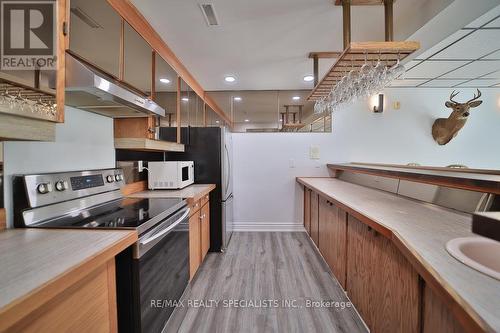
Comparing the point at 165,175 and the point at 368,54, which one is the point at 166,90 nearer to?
the point at 165,175

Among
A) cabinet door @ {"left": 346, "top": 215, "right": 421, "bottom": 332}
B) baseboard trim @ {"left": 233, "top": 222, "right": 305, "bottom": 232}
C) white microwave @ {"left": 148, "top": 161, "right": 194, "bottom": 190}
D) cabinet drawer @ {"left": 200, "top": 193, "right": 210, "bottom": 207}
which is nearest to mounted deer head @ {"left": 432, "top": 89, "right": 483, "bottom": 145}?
baseboard trim @ {"left": 233, "top": 222, "right": 305, "bottom": 232}

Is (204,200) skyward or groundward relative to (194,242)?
skyward

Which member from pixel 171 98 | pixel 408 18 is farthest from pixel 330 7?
pixel 171 98

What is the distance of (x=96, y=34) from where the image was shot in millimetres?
1375

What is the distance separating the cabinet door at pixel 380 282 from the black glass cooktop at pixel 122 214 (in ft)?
4.44

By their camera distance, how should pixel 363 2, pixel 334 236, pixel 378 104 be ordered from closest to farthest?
pixel 363 2
pixel 334 236
pixel 378 104

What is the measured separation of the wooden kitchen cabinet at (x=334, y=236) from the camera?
6.23ft

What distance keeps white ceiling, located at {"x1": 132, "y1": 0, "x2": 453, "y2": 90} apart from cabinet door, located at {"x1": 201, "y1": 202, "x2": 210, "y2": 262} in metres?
1.75

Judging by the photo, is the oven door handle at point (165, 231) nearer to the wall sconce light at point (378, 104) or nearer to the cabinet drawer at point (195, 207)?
the cabinet drawer at point (195, 207)

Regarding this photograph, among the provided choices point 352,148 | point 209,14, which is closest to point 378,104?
point 352,148

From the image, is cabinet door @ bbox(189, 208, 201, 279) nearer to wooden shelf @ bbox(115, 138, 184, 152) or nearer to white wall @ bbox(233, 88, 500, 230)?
wooden shelf @ bbox(115, 138, 184, 152)

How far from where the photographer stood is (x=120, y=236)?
1.03m

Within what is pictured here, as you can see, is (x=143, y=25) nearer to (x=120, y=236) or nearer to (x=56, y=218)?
(x=56, y=218)

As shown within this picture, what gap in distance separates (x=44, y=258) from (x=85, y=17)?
1319 mm
